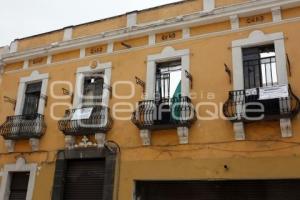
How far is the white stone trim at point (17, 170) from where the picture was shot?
39.0 ft

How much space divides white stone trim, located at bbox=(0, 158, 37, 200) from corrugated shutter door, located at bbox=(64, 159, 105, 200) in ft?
3.87

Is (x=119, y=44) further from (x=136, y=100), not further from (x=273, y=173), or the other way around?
(x=273, y=173)

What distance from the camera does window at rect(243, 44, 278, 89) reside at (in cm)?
1011

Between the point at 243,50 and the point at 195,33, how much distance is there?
1.57 meters

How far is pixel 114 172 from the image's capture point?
1081cm

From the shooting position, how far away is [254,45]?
10484mm

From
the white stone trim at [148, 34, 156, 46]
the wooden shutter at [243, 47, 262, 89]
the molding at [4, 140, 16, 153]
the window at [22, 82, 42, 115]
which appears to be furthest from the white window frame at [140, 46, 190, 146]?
the molding at [4, 140, 16, 153]

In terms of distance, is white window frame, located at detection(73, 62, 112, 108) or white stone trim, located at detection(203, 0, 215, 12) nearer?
white stone trim, located at detection(203, 0, 215, 12)

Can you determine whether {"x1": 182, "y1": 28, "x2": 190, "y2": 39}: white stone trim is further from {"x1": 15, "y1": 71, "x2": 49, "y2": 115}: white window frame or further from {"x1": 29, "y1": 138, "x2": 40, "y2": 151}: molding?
{"x1": 29, "y1": 138, "x2": 40, "y2": 151}: molding

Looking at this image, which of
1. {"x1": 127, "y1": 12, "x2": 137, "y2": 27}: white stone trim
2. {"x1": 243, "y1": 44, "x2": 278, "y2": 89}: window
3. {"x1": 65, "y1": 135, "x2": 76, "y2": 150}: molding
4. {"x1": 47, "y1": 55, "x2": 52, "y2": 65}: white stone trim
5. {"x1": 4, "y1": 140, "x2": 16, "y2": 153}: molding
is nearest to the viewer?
{"x1": 243, "y1": 44, "x2": 278, "y2": 89}: window

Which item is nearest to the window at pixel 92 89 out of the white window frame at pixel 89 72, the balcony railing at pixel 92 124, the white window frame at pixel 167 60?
the white window frame at pixel 89 72

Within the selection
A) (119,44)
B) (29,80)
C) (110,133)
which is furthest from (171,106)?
(29,80)

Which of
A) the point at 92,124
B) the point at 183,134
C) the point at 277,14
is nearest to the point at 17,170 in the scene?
the point at 92,124

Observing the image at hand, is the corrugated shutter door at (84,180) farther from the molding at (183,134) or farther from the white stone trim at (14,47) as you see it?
the white stone trim at (14,47)
